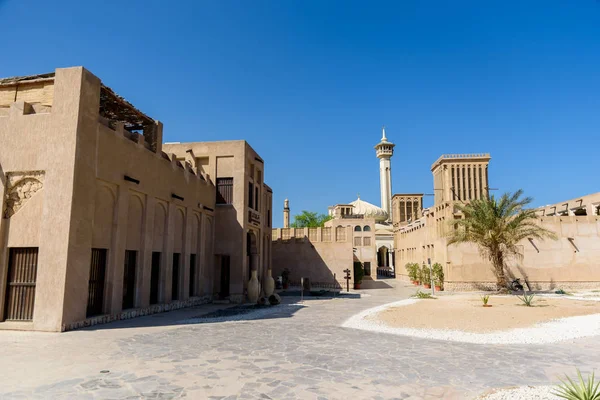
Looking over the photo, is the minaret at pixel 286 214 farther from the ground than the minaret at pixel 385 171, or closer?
closer

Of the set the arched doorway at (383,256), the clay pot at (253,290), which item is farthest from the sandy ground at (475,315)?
the arched doorway at (383,256)

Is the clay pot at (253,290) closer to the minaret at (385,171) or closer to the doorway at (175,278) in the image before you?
the doorway at (175,278)

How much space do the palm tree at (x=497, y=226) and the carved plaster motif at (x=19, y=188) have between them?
2363cm

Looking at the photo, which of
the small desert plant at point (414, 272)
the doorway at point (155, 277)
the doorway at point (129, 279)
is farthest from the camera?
the small desert plant at point (414, 272)

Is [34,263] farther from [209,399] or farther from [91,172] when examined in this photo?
[209,399]

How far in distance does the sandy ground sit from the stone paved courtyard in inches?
113

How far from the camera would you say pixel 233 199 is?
71.5 feet

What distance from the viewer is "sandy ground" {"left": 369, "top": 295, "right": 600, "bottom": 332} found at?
A: 13.3m

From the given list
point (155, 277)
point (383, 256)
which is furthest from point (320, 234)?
point (383, 256)

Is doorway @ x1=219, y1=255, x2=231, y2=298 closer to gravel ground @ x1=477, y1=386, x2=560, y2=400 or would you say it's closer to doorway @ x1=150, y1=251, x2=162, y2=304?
doorway @ x1=150, y1=251, x2=162, y2=304

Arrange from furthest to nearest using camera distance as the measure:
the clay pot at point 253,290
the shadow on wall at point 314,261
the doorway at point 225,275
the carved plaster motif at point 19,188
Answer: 1. the shadow on wall at point 314,261
2. the doorway at point 225,275
3. the clay pot at point 253,290
4. the carved plaster motif at point 19,188

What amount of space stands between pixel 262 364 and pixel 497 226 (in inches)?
872

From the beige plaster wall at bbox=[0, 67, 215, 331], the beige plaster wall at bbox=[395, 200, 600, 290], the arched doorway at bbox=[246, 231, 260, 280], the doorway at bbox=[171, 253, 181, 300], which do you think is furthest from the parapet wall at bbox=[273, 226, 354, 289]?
the beige plaster wall at bbox=[0, 67, 215, 331]

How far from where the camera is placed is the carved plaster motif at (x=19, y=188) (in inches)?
461
